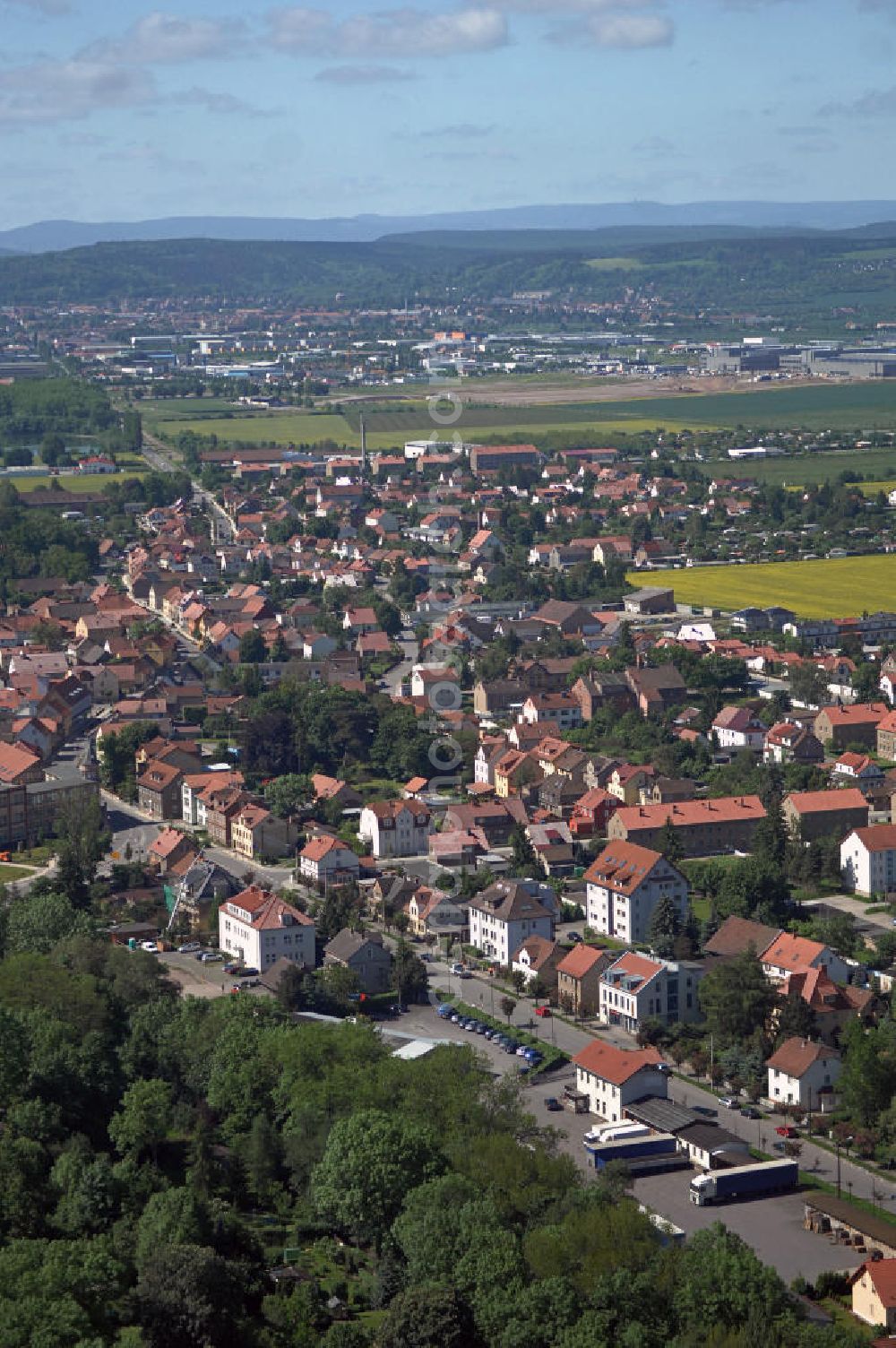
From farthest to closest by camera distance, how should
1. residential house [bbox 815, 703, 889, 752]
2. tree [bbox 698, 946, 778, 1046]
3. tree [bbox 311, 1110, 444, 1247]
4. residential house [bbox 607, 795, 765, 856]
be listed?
1. residential house [bbox 815, 703, 889, 752]
2. residential house [bbox 607, 795, 765, 856]
3. tree [bbox 698, 946, 778, 1046]
4. tree [bbox 311, 1110, 444, 1247]

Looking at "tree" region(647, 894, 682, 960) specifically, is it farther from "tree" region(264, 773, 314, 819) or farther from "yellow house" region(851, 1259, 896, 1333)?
"yellow house" region(851, 1259, 896, 1333)

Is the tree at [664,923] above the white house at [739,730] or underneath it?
above

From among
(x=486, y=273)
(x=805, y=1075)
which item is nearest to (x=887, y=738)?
(x=805, y=1075)

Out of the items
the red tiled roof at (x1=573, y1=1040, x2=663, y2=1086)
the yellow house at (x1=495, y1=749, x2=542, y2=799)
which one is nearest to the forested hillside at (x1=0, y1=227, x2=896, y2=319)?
the yellow house at (x1=495, y1=749, x2=542, y2=799)

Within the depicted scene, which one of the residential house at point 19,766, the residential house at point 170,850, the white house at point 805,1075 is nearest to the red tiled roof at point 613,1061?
the white house at point 805,1075

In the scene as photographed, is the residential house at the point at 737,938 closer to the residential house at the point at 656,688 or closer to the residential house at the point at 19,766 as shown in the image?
the residential house at the point at 19,766

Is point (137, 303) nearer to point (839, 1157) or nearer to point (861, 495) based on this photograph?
point (861, 495)
